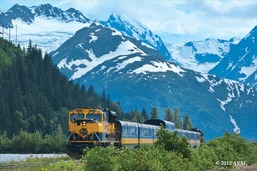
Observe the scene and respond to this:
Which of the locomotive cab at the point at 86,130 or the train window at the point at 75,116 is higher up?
the train window at the point at 75,116

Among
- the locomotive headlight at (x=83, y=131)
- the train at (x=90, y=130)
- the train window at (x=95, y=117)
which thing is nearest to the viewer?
the train at (x=90, y=130)

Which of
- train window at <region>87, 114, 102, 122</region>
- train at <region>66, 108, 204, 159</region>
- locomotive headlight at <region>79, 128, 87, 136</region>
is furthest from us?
train window at <region>87, 114, 102, 122</region>

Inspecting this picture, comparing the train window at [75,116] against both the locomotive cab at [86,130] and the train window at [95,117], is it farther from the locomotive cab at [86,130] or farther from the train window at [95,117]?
the train window at [95,117]

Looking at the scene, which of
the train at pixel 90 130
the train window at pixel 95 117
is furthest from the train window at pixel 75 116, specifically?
the train window at pixel 95 117

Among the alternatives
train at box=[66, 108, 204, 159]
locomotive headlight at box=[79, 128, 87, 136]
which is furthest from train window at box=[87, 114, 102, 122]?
locomotive headlight at box=[79, 128, 87, 136]

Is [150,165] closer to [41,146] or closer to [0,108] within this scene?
[41,146]

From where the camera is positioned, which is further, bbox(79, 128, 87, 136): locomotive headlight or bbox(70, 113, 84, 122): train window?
bbox(70, 113, 84, 122): train window

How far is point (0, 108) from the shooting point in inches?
7662

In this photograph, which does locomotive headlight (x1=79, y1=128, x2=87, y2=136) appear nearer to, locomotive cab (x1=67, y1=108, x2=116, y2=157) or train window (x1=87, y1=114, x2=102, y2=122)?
locomotive cab (x1=67, y1=108, x2=116, y2=157)

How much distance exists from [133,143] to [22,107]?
12974 centimetres

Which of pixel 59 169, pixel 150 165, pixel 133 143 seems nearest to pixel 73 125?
pixel 133 143

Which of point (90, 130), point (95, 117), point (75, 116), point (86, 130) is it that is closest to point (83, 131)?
point (86, 130)

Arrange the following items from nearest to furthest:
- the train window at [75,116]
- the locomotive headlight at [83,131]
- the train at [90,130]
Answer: the train at [90,130] < the locomotive headlight at [83,131] < the train window at [75,116]

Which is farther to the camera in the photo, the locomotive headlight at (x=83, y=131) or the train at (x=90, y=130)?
the locomotive headlight at (x=83, y=131)
